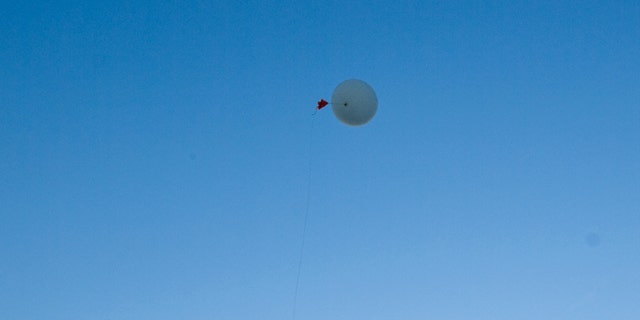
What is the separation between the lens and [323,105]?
14.3 meters

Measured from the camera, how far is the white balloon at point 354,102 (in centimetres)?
1408

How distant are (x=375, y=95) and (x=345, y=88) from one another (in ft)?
2.44

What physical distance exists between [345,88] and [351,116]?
0.63m

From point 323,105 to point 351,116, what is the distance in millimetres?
663

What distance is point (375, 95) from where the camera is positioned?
1447 centimetres

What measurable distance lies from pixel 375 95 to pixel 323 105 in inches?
47.5

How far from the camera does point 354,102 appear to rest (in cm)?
1405

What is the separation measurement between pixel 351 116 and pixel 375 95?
0.78 metres

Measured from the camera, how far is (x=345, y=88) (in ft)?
46.6

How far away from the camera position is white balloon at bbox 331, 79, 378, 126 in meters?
14.1
